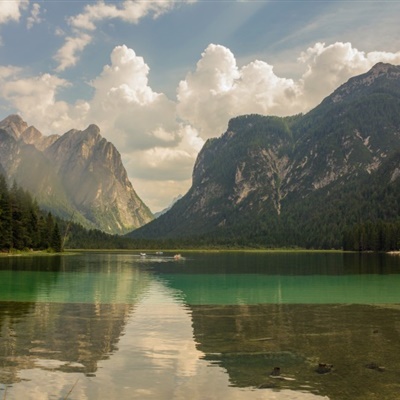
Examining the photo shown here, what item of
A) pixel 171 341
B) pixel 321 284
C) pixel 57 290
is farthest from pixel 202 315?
pixel 321 284

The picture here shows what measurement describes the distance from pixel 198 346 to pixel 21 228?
147 meters

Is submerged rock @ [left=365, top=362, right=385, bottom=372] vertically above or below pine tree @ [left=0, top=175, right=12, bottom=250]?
below

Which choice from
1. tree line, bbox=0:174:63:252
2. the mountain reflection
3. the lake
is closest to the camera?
the lake

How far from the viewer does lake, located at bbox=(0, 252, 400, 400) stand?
2195cm

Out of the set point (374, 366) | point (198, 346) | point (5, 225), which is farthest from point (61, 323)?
point (5, 225)

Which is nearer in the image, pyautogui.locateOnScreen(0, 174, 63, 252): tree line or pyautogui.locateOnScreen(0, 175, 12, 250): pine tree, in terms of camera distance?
pyautogui.locateOnScreen(0, 175, 12, 250): pine tree

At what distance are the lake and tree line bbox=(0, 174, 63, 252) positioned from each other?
324 ft

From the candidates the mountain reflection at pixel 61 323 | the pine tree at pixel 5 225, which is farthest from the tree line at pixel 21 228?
the mountain reflection at pixel 61 323

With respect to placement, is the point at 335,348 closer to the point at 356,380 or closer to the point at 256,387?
the point at 356,380

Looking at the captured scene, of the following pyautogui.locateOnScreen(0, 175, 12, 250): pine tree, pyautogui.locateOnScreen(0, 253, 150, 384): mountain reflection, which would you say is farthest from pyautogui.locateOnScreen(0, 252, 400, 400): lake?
pyautogui.locateOnScreen(0, 175, 12, 250): pine tree

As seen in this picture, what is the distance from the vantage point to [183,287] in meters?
72.1

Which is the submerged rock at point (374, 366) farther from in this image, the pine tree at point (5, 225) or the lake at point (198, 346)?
the pine tree at point (5, 225)

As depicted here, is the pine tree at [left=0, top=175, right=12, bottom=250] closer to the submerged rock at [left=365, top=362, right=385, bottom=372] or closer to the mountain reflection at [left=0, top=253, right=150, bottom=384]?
the mountain reflection at [left=0, top=253, right=150, bottom=384]

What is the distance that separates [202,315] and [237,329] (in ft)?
26.4
